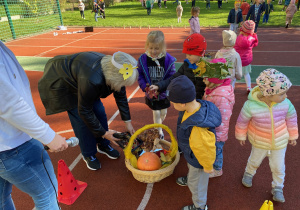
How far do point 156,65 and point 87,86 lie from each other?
150cm

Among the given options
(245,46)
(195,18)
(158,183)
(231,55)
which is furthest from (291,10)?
(158,183)

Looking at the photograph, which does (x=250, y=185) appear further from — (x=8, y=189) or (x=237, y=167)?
(x=8, y=189)

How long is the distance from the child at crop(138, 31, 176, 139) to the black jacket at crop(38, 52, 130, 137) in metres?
0.73

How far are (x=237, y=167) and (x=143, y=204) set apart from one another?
1595 millimetres

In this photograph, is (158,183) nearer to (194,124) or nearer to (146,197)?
(146,197)

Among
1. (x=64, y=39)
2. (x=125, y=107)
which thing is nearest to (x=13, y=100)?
(x=125, y=107)

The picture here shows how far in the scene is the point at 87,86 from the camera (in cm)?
255

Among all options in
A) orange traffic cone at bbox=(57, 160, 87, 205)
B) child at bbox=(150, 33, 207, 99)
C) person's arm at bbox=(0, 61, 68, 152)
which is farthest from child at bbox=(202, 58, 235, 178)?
orange traffic cone at bbox=(57, 160, 87, 205)

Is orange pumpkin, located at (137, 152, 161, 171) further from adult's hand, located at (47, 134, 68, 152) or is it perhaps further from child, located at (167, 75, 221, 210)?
adult's hand, located at (47, 134, 68, 152)

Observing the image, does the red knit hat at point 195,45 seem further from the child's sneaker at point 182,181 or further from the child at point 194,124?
the child's sneaker at point 182,181

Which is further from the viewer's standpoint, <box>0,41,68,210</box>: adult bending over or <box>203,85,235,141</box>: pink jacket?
<box>203,85,235,141</box>: pink jacket

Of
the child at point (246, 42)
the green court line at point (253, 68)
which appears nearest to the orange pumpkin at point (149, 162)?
the child at point (246, 42)

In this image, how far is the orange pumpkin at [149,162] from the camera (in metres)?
3.15

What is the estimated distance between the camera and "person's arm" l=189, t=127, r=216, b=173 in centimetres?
221
